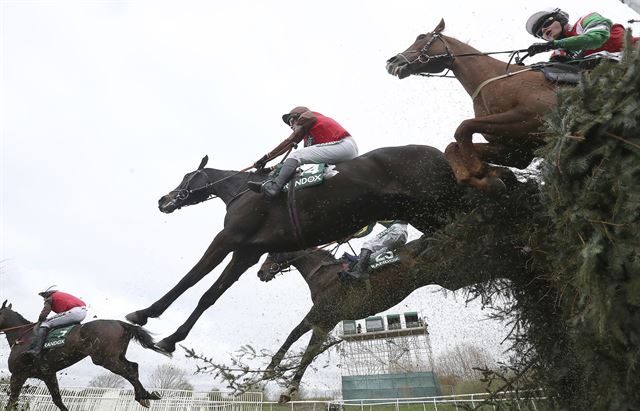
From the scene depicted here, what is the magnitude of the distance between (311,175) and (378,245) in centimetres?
278

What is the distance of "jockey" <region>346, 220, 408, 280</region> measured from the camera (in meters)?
7.08

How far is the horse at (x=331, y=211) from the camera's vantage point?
4656 millimetres

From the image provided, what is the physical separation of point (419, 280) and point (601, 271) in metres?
3.82

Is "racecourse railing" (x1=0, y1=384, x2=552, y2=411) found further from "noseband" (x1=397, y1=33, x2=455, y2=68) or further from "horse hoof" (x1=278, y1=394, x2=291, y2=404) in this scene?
"noseband" (x1=397, y1=33, x2=455, y2=68)

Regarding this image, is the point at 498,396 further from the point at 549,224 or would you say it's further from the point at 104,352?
the point at 104,352

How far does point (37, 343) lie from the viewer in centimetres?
984

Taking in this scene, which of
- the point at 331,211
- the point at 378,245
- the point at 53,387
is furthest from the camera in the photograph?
the point at 53,387

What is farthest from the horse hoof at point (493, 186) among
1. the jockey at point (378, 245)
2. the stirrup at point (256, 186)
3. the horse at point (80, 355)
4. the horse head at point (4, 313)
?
the horse head at point (4, 313)

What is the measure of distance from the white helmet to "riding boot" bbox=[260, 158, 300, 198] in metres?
2.82

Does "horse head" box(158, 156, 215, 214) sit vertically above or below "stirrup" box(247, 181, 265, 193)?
above

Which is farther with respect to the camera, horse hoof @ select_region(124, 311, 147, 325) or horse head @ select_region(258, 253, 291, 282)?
horse head @ select_region(258, 253, 291, 282)

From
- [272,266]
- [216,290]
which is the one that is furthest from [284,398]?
[272,266]

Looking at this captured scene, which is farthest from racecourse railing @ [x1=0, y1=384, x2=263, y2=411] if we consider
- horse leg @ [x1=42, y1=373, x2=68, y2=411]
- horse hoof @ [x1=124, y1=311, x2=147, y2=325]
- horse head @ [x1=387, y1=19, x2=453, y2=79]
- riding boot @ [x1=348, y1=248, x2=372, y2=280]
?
horse head @ [x1=387, y1=19, x2=453, y2=79]

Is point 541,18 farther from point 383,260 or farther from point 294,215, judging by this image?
point 383,260
